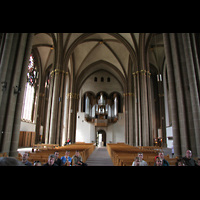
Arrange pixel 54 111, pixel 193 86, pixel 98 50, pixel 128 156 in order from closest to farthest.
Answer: pixel 128 156
pixel 193 86
pixel 54 111
pixel 98 50

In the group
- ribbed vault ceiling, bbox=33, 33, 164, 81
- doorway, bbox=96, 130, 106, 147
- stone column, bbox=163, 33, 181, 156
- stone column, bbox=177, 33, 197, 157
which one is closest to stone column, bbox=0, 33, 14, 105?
stone column, bbox=163, 33, 181, 156

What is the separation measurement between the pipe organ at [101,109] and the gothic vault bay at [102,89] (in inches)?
6.1

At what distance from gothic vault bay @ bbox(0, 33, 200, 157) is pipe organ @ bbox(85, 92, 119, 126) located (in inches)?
6.1

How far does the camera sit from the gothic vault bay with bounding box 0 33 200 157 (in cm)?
625

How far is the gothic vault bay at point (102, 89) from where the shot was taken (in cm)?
625

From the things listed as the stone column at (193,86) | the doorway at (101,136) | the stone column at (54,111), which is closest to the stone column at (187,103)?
the stone column at (193,86)

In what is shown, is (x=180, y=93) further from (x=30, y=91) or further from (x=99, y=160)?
(x=30, y=91)

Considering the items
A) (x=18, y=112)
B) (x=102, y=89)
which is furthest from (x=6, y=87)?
(x=102, y=89)

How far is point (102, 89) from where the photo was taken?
26094 mm

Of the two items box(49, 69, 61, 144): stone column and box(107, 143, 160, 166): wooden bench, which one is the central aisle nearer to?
box(107, 143, 160, 166): wooden bench

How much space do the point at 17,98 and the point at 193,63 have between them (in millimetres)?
7341

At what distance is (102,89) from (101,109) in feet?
11.3
